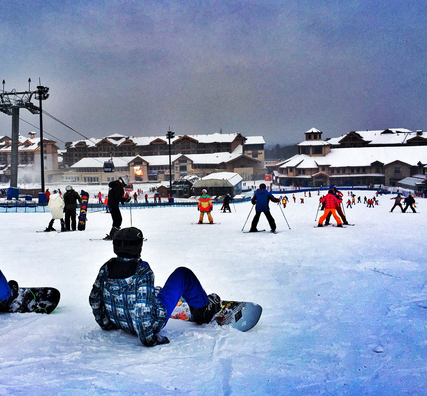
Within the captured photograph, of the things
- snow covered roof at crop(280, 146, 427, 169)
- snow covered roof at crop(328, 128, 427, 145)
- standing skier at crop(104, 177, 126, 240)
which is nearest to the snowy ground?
standing skier at crop(104, 177, 126, 240)

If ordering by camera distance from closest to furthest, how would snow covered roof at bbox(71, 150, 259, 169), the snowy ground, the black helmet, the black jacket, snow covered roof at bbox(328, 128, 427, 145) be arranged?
the snowy ground, the black helmet, the black jacket, snow covered roof at bbox(71, 150, 259, 169), snow covered roof at bbox(328, 128, 427, 145)

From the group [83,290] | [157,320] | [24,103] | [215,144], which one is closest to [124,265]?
[157,320]

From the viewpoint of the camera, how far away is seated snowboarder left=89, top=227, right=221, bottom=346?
8.94 feet

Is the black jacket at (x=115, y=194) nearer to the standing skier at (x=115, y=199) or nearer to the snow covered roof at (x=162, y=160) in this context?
the standing skier at (x=115, y=199)

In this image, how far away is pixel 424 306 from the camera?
151 inches

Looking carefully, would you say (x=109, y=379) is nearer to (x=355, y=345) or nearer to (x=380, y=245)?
(x=355, y=345)

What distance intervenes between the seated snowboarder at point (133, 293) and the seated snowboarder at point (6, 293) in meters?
1.04

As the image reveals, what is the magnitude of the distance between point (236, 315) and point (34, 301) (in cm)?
192

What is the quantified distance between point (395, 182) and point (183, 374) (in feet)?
228

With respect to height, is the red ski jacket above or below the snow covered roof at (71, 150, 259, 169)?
below

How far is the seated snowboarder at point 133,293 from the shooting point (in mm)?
2725

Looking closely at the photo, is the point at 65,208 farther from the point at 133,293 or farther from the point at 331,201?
the point at 133,293

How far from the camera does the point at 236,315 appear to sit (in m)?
3.22

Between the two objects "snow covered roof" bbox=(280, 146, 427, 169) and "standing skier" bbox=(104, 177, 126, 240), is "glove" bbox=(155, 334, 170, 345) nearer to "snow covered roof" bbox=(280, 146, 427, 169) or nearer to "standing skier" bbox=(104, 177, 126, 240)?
"standing skier" bbox=(104, 177, 126, 240)
